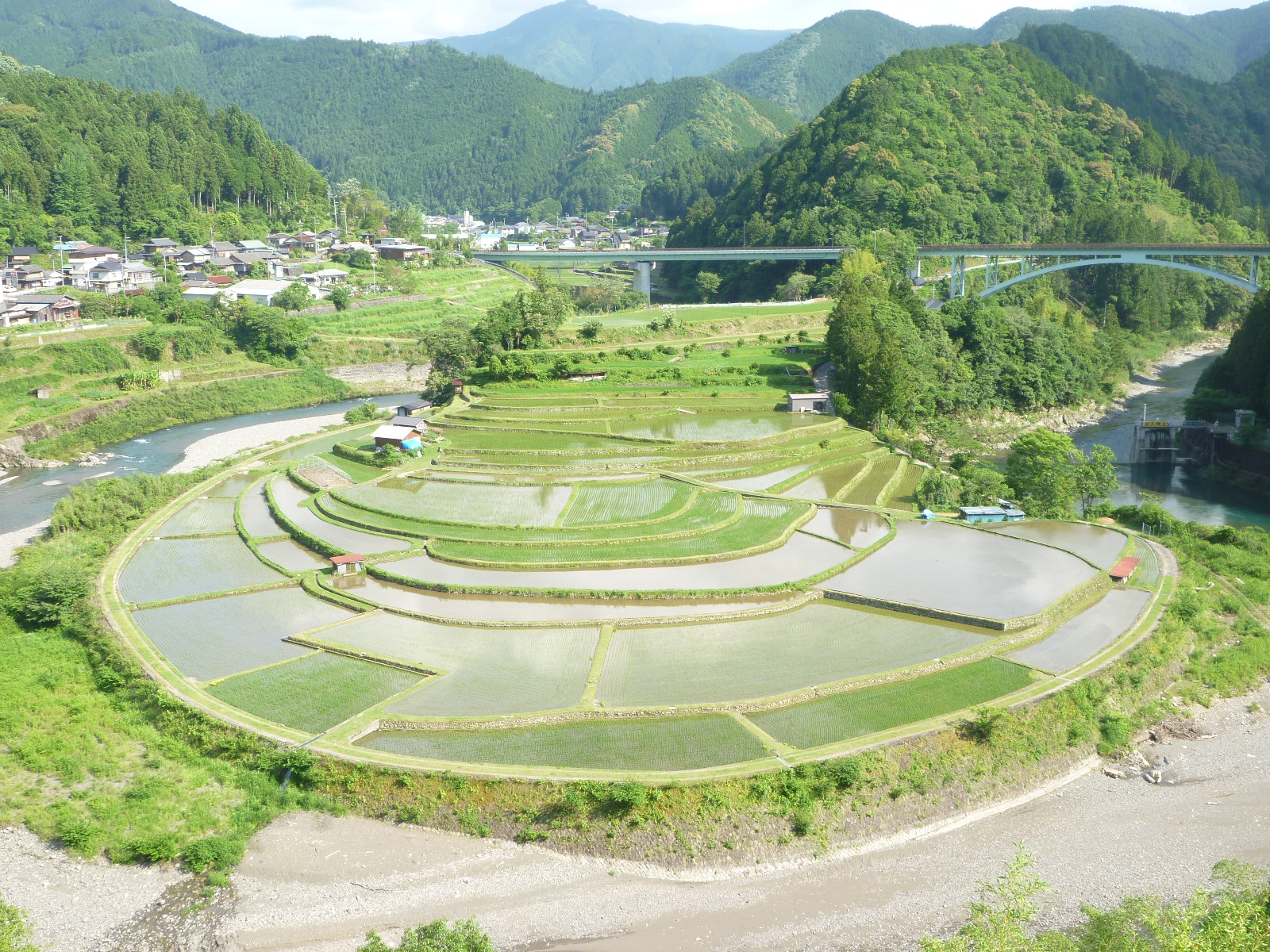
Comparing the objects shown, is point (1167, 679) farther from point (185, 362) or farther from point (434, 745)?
point (185, 362)

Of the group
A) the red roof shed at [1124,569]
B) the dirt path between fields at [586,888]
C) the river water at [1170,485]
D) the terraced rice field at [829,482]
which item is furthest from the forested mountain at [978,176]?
the dirt path between fields at [586,888]

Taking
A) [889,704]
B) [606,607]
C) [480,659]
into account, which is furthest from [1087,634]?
[480,659]

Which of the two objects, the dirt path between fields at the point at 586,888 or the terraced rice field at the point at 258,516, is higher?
the terraced rice field at the point at 258,516

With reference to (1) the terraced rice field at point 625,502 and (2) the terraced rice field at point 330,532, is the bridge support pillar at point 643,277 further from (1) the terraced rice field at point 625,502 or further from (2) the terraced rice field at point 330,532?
(2) the terraced rice field at point 330,532

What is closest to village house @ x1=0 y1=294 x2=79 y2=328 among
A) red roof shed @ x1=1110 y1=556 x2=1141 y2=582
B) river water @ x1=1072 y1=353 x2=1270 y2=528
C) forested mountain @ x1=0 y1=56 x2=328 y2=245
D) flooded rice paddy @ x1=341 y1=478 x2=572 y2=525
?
forested mountain @ x1=0 y1=56 x2=328 y2=245

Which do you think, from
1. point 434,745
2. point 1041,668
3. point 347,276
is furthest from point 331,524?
point 347,276

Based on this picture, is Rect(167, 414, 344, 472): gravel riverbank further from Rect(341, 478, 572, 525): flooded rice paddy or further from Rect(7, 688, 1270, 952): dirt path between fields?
Rect(7, 688, 1270, 952): dirt path between fields
